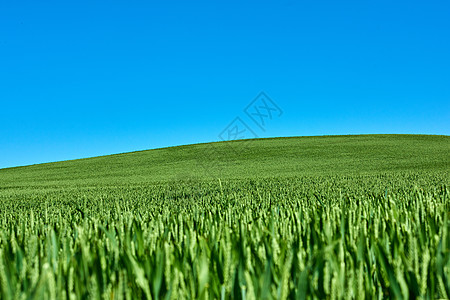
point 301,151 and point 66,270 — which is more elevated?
point 301,151

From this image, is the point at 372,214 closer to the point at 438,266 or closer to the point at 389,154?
the point at 438,266

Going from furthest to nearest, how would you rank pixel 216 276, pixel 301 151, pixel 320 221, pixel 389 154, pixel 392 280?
pixel 301 151 < pixel 389 154 < pixel 320 221 < pixel 216 276 < pixel 392 280

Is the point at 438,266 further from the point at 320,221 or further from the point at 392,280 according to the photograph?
the point at 320,221

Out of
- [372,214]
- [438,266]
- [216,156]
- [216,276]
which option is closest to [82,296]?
[216,276]

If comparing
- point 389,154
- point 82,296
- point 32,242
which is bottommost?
point 82,296

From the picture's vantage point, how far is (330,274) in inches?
40.1

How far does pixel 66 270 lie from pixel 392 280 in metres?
0.94

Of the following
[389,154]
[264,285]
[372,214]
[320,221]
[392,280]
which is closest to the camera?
[264,285]

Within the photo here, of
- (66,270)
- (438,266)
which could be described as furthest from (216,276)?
(438,266)

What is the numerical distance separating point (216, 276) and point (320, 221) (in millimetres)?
999

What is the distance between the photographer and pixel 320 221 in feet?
6.46

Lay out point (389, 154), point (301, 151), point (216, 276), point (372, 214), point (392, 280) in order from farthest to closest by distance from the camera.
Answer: point (301, 151) < point (389, 154) < point (372, 214) < point (216, 276) < point (392, 280)

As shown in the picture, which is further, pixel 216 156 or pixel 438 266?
pixel 216 156

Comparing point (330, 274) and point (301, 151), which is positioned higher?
point (301, 151)
